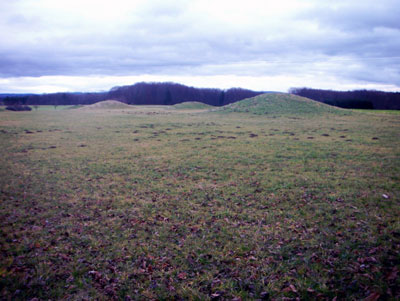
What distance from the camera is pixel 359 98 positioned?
8538 cm

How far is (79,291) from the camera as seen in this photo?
12.1 feet

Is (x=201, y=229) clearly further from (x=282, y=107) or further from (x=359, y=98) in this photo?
(x=359, y=98)

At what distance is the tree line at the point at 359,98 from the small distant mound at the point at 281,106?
3245 centimetres

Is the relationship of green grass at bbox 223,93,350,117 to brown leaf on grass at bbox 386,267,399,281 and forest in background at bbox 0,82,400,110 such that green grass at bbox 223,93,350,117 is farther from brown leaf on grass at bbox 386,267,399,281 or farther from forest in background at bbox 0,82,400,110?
forest in background at bbox 0,82,400,110

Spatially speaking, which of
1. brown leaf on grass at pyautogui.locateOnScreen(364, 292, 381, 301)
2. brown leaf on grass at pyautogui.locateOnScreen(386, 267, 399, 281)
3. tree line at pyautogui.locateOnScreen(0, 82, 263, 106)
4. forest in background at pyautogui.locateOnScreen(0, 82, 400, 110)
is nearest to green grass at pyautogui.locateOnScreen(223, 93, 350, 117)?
brown leaf on grass at pyautogui.locateOnScreen(386, 267, 399, 281)

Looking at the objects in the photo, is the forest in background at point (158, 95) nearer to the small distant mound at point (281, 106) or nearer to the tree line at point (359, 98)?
the tree line at point (359, 98)

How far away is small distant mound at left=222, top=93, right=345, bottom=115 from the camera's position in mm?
36062

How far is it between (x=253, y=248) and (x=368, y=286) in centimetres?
171

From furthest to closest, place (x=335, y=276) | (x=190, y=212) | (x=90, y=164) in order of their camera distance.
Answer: (x=90, y=164), (x=190, y=212), (x=335, y=276)

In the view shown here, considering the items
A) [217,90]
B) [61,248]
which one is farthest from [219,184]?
[217,90]

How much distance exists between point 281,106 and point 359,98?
62.3 m

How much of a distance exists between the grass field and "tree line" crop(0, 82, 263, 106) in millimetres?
101078

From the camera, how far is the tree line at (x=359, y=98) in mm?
67375

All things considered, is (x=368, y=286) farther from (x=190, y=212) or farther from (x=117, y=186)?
(x=117, y=186)
